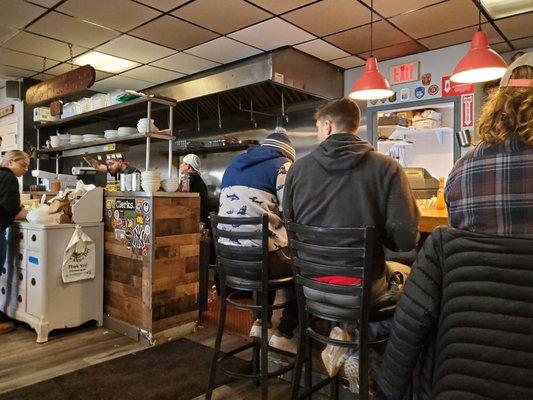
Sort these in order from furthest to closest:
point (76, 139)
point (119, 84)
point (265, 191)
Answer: point (119, 84) < point (76, 139) < point (265, 191)

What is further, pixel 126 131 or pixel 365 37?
pixel 365 37

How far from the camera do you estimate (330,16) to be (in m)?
3.96

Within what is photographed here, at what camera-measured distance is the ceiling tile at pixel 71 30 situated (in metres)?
4.10

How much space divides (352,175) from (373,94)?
2.37 m

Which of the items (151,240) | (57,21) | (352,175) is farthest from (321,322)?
(57,21)

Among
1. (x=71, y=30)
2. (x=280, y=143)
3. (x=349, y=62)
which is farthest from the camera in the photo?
(x=349, y=62)

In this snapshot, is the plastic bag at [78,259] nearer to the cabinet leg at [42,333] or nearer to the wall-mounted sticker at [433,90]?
the cabinet leg at [42,333]

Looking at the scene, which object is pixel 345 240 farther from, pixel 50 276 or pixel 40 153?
pixel 40 153

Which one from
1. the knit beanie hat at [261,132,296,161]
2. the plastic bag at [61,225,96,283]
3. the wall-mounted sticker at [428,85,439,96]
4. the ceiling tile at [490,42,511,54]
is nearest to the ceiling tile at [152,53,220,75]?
the plastic bag at [61,225,96,283]

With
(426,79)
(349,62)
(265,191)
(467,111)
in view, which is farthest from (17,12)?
(467,111)

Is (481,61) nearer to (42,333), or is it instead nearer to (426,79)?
(426,79)

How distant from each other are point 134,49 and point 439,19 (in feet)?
11.2

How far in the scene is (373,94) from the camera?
12.8 ft

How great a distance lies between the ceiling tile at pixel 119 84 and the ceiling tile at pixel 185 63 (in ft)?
3.18
